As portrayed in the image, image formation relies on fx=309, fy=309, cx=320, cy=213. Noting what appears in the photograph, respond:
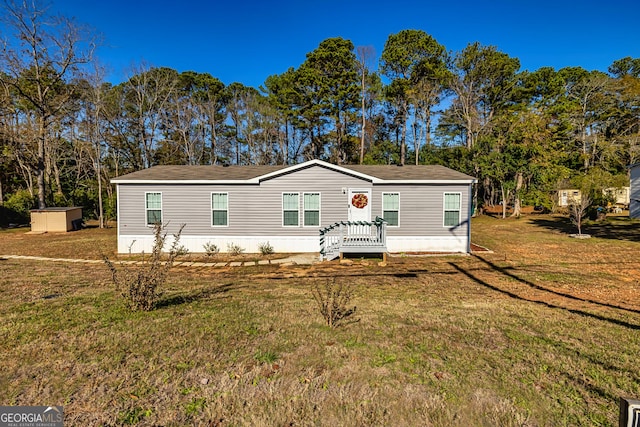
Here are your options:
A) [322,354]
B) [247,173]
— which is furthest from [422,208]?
[322,354]

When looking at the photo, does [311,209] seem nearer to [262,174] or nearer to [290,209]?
[290,209]

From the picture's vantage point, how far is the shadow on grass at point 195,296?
6.01m

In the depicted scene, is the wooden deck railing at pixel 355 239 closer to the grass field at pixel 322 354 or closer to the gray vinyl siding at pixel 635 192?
the grass field at pixel 322 354

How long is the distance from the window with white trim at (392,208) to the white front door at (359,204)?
2.27 feet

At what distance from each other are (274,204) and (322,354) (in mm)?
9307

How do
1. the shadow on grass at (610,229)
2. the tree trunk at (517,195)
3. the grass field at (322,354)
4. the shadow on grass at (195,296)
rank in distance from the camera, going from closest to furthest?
the grass field at (322,354), the shadow on grass at (195,296), the shadow on grass at (610,229), the tree trunk at (517,195)

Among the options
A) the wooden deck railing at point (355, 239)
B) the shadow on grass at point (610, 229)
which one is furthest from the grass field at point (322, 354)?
the shadow on grass at point (610, 229)

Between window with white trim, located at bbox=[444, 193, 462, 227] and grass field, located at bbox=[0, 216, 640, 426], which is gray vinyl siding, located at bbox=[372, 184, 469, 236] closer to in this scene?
window with white trim, located at bbox=[444, 193, 462, 227]

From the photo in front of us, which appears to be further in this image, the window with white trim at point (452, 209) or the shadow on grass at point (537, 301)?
the window with white trim at point (452, 209)

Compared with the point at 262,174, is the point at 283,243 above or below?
below

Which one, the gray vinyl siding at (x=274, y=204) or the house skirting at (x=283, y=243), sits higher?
the gray vinyl siding at (x=274, y=204)

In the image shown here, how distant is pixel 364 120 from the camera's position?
30.2 meters

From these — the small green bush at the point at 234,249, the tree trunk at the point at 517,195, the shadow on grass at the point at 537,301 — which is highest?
the tree trunk at the point at 517,195

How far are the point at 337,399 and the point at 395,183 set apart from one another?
10485 mm
